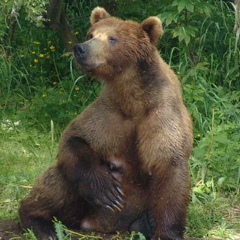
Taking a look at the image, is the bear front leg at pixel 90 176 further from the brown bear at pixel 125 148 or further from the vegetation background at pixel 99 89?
the vegetation background at pixel 99 89

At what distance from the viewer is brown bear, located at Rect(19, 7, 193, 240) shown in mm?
5598

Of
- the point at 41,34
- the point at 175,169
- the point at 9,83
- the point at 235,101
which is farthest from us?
the point at 41,34

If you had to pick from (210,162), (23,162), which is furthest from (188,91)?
(23,162)

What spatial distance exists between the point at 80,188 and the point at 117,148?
1.20 ft

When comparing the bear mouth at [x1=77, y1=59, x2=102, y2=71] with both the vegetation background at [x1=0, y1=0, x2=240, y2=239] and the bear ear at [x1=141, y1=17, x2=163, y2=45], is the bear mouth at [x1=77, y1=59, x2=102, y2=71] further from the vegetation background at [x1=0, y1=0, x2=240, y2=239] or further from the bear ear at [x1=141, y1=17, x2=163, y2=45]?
the vegetation background at [x1=0, y1=0, x2=240, y2=239]

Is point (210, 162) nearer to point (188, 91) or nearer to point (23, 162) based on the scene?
point (188, 91)

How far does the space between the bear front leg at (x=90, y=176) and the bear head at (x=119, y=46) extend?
517 mm

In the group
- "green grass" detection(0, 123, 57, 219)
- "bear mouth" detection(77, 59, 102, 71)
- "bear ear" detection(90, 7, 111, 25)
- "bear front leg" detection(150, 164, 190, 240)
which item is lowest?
"green grass" detection(0, 123, 57, 219)

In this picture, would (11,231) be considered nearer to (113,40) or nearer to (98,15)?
(113,40)

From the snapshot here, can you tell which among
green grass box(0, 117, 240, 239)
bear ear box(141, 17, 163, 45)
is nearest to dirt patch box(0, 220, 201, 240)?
green grass box(0, 117, 240, 239)

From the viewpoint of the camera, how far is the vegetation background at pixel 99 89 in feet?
22.5

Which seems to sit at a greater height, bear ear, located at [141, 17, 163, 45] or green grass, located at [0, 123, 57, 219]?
bear ear, located at [141, 17, 163, 45]

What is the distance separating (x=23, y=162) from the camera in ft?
25.5

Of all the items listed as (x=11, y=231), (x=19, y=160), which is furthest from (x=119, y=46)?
(x=19, y=160)
